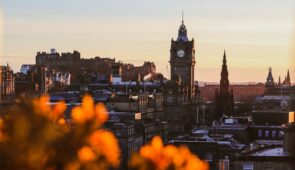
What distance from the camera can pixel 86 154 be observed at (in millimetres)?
4273

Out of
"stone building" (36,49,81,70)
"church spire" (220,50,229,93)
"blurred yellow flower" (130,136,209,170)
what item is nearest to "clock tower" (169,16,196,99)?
"church spire" (220,50,229,93)

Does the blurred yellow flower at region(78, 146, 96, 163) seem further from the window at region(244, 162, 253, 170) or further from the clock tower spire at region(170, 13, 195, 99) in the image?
the clock tower spire at region(170, 13, 195, 99)

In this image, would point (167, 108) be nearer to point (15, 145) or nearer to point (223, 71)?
point (223, 71)

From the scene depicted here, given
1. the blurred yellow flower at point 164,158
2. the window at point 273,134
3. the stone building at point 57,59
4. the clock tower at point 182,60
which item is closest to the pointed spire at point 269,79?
the stone building at point 57,59

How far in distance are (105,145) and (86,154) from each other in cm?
12

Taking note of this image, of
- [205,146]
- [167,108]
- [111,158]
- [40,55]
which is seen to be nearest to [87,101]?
[111,158]

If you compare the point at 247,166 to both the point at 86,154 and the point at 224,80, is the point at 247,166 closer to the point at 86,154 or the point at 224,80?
the point at 86,154

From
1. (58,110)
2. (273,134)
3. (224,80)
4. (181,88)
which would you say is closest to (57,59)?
(181,88)

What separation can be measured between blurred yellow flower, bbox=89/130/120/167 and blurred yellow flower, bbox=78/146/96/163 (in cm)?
3

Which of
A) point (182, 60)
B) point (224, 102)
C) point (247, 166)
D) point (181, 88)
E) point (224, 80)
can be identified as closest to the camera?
point (247, 166)

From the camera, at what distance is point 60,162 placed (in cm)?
429

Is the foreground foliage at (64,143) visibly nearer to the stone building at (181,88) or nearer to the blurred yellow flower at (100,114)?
the blurred yellow flower at (100,114)

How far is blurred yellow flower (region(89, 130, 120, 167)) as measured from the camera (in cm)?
426

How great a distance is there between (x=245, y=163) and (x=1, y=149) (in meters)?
23.7
